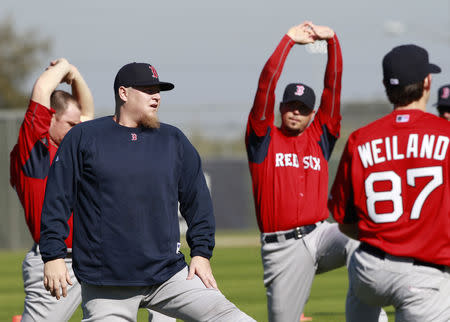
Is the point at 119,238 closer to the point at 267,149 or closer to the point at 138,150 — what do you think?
the point at 138,150

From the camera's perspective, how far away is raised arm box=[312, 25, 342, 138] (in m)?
7.60

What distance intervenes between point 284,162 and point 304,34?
1.21 m

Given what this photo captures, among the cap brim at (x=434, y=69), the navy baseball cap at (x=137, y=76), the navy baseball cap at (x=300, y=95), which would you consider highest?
the navy baseball cap at (x=137, y=76)

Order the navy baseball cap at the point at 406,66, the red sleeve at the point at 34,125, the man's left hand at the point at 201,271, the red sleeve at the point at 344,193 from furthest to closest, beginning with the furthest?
the red sleeve at the point at 34,125 < the man's left hand at the point at 201,271 < the red sleeve at the point at 344,193 < the navy baseball cap at the point at 406,66

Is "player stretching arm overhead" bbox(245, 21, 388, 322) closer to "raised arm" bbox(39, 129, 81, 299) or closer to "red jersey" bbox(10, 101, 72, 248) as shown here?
"red jersey" bbox(10, 101, 72, 248)

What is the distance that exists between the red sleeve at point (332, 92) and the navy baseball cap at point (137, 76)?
7.65 feet

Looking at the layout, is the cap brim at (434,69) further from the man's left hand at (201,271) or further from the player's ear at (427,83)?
the man's left hand at (201,271)

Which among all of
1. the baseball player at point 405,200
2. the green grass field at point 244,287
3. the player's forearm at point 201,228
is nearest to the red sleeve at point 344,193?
the baseball player at point 405,200

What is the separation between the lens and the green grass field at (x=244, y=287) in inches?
428

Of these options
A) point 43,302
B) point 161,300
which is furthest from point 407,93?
point 43,302

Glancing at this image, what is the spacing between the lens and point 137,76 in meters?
5.57

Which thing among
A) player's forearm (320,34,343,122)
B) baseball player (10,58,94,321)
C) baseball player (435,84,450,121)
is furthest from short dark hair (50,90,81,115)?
baseball player (435,84,450,121)

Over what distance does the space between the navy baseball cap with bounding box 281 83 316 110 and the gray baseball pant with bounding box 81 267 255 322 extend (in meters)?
2.88

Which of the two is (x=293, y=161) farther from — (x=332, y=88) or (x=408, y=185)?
(x=408, y=185)
